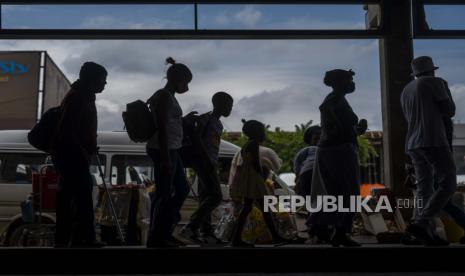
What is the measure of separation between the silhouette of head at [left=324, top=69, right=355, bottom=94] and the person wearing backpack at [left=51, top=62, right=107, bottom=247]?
2075 millimetres

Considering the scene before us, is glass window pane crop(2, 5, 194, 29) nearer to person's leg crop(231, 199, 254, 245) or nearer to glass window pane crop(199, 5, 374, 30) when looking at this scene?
glass window pane crop(199, 5, 374, 30)

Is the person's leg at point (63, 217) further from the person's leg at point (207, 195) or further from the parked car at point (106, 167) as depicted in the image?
the parked car at point (106, 167)

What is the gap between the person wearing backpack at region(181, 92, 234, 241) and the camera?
6500 millimetres

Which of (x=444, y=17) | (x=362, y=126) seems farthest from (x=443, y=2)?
(x=362, y=126)

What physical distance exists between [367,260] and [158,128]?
82.5 inches

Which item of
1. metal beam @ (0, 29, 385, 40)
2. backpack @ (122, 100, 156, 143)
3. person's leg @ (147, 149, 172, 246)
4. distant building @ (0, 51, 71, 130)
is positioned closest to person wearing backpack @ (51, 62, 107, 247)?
backpack @ (122, 100, 156, 143)

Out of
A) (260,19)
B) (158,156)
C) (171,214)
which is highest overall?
(260,19)

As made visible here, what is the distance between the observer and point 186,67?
6.25m

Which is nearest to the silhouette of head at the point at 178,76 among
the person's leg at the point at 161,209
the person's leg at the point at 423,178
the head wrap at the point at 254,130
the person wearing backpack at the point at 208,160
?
the person wearing backpack at the point at 208,160

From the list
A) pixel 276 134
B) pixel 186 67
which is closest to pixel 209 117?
pixel 186 67

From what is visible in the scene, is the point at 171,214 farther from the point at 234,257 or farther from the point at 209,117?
the point at 209,117

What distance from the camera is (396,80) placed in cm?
864

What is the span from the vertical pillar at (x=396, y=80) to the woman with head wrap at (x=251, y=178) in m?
2.48

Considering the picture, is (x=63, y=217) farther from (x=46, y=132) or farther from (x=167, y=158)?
(x=167, y=158)
